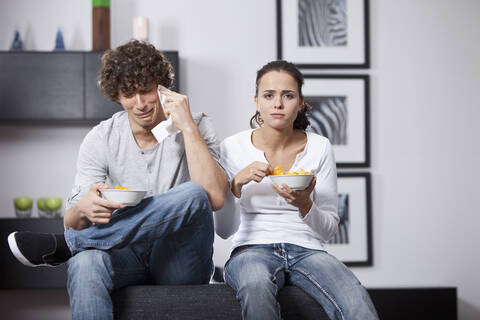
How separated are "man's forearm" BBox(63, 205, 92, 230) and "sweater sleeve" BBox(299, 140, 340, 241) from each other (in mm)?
730

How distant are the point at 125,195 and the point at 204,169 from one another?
0.31 metres

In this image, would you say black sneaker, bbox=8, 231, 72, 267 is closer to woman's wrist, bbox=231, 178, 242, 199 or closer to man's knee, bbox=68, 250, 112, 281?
man's knee, bbox=68, 250, 112, 281

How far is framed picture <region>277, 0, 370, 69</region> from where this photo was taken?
373cm

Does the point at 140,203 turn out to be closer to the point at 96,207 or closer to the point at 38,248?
the point at 96,207

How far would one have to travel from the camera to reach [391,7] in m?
3.81

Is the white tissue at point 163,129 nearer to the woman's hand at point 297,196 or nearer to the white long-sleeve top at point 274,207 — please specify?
the white long-sleeve top at point 274,207

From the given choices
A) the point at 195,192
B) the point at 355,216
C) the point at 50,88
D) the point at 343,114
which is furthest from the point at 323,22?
the point at 195,192

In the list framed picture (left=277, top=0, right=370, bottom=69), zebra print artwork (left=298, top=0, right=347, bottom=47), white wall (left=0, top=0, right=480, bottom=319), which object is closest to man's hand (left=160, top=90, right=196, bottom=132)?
white wall (left=0, top=0, right=480, bottom=319)

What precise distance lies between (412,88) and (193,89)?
139cm

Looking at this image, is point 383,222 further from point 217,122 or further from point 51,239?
point 51,239

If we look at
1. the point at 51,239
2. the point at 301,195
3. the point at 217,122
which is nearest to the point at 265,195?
the point at 301,195

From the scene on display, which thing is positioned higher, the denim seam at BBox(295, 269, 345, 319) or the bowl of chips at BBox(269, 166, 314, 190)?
the bowl of chips at BBox(269, 166, 314, 190)

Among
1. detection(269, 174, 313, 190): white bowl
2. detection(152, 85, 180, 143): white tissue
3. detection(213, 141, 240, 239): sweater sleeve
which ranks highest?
detection(152, 85, 180, 143): white tissue

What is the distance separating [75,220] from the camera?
72.9 inches
